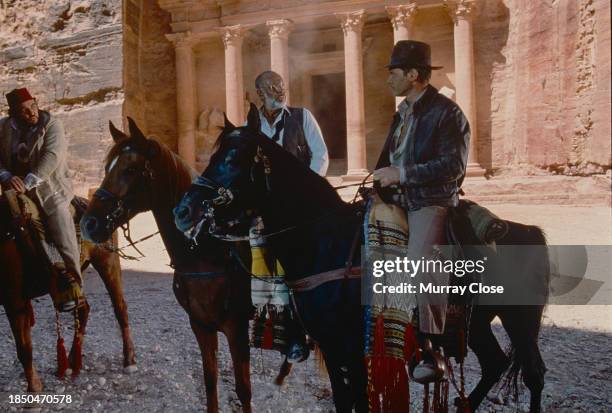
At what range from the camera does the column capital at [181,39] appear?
12.9 m

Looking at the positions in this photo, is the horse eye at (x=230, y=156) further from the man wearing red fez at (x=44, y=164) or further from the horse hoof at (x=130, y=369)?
the horse hoof at (x=130, y=369)

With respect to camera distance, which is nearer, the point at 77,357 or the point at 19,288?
the point at 19,288

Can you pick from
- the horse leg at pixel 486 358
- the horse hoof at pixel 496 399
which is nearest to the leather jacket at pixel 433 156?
the horse leg at pixel 486 358

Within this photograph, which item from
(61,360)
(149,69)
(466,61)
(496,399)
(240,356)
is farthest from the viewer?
(149,69)

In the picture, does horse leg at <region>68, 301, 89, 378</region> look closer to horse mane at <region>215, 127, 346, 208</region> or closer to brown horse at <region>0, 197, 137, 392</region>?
brown horse at <region>0, 197, 137, 392</region>

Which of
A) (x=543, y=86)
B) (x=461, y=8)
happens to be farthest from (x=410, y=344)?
(x=461, y=8)

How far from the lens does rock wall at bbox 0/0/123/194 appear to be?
945 cm

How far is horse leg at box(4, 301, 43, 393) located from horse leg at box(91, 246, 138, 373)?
0.68 metres

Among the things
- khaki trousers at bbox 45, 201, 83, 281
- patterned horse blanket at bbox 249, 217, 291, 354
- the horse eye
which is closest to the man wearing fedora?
the horse eye

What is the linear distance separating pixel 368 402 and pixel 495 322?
3.00 metres

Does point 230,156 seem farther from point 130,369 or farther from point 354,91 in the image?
point 354,91

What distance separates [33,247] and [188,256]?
5.39 feet

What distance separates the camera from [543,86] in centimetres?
1102

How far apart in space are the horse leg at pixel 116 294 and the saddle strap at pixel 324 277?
2.37 meters
